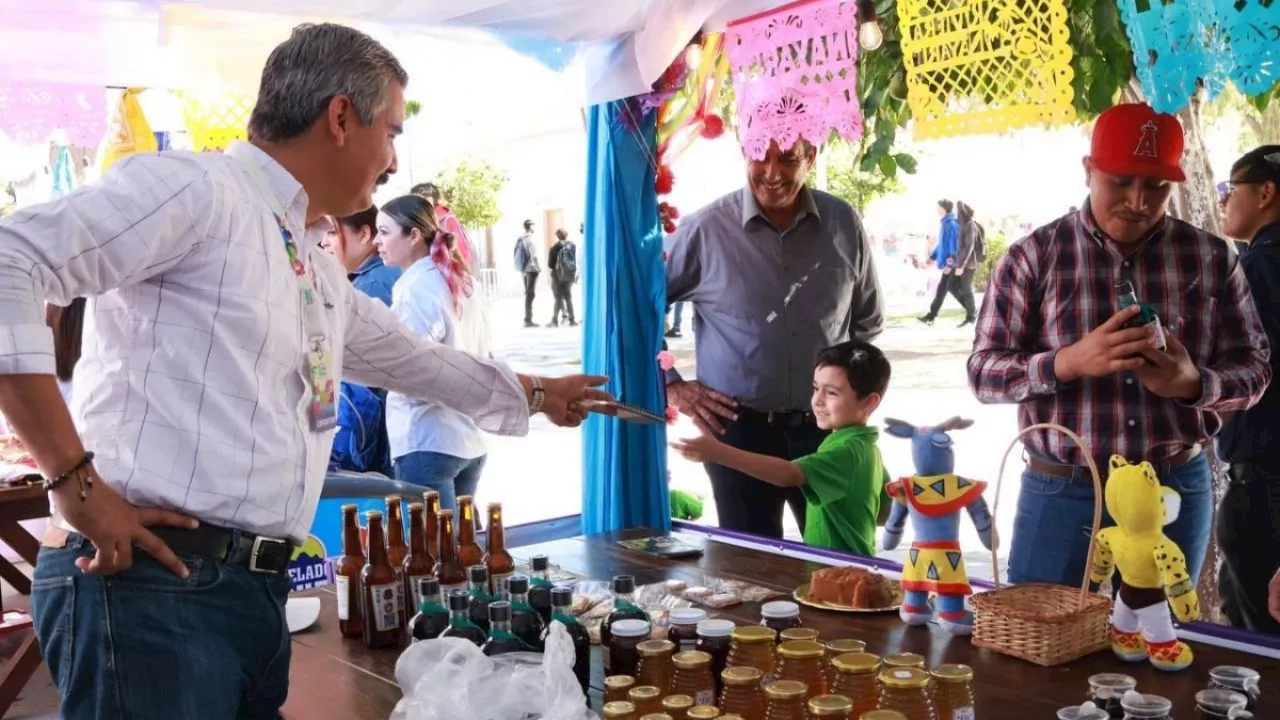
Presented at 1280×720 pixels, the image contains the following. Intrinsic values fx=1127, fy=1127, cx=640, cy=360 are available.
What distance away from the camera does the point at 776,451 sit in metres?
3.54

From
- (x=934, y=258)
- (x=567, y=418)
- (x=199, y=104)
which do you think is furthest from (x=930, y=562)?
(x=934, y=258)

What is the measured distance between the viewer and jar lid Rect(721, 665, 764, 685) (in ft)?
4.72

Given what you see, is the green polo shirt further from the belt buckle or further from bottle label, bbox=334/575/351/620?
the belt buckle

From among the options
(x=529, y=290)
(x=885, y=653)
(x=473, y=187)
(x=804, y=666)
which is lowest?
(x=885, y=653)

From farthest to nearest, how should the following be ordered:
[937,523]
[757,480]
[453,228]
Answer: [453,228] → [757,480] → [937,523]

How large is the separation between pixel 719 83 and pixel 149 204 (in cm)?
259

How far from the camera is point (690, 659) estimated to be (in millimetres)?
1485

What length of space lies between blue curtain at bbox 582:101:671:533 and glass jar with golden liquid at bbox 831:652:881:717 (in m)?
2.06

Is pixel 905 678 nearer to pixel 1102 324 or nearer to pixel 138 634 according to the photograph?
pixel 138 634

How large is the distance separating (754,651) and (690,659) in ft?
0.44

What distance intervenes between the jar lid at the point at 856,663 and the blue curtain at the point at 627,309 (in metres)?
2.05

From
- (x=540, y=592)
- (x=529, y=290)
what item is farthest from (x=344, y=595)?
(x=529, y=290)

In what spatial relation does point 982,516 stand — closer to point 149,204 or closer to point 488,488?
point 149,204

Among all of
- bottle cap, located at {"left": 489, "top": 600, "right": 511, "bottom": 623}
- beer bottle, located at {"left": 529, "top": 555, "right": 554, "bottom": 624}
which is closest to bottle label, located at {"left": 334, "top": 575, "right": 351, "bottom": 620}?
beer bottle, located at {"left": 529, "top": 555, "right": 554, "bottom": 624}
